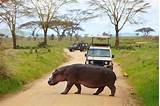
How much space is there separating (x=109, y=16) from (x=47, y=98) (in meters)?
65.3

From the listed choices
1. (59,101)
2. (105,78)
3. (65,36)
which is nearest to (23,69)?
(105,78)

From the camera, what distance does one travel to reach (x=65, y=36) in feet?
410

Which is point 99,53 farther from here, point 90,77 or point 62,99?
point 62,99

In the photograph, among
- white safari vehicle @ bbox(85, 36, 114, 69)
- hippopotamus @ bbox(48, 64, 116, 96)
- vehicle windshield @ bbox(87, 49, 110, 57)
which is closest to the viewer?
hippopotamus @ bbox(48, 64, 116, 96)

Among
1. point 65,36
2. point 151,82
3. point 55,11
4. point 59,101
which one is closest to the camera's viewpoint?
point 59,101

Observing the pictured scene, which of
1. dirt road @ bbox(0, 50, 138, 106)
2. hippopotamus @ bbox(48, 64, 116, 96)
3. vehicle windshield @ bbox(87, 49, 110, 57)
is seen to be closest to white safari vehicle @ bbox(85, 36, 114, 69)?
vehicle windshield @ bbox(87, 49, 110, 57)

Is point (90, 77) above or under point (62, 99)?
above

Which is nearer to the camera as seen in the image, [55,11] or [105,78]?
[105,78]

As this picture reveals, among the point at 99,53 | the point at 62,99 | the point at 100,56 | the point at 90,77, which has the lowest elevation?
the point at 62,99

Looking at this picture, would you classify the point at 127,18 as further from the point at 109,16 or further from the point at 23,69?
the point at 23,69

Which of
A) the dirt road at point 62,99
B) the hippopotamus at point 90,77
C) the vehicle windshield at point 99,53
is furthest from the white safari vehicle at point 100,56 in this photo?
the hippopotamus at point 90,77

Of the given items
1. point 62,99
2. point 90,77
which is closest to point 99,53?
point 90,77

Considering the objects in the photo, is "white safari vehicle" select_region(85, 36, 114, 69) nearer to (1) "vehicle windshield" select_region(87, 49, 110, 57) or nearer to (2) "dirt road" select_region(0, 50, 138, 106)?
(1) "vehicle windshield" select_region(87, 49, 110, 57)

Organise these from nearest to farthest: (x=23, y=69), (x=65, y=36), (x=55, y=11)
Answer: (x=23, y=69), (x=55, y=11), (x=65, y=36)
